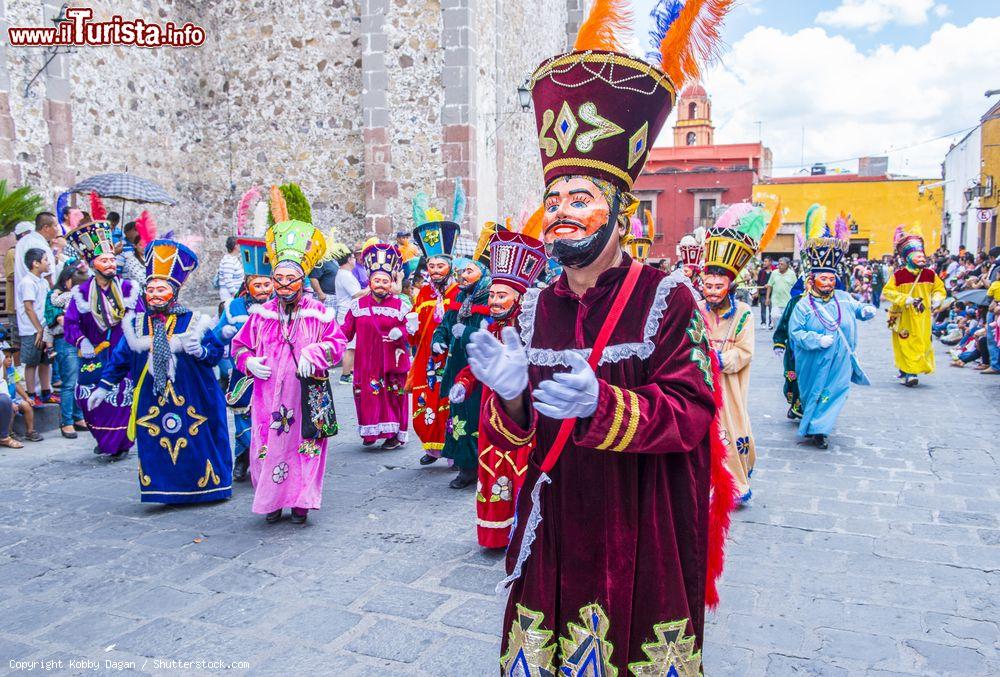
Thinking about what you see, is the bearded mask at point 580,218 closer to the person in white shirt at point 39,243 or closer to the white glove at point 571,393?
the white glove at point 571,393

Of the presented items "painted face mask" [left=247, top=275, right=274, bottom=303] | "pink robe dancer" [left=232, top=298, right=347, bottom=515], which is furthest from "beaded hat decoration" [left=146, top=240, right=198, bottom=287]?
"pink robe dancer" [left=232, top=298, right=347, bottom=515]

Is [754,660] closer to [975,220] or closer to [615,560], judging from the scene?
[615,560]

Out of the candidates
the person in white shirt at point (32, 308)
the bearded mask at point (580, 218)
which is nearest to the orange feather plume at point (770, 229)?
the bearded mask at point (580, 218)

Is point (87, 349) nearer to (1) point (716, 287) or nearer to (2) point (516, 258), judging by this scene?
(2) point (516, 258)

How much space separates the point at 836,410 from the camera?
7426 mm

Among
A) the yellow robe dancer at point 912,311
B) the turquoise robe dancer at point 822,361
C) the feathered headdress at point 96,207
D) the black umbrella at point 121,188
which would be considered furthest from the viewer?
the yellow robe dancer at point 912,311

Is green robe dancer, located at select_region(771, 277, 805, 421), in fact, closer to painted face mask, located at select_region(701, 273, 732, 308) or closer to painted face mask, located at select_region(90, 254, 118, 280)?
painted face mask, located at select_region(701, 273, 732, 308)

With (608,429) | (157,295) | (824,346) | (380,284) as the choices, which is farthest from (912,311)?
(608,429)

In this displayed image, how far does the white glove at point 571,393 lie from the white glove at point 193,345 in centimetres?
418

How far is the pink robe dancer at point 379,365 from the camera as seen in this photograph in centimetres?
745

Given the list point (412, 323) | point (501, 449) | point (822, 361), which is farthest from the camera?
point (822, 361)

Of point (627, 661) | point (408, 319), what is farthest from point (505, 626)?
point (408, 319)

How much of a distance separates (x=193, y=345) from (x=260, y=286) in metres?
0.64

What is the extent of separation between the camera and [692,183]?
1698 inches
